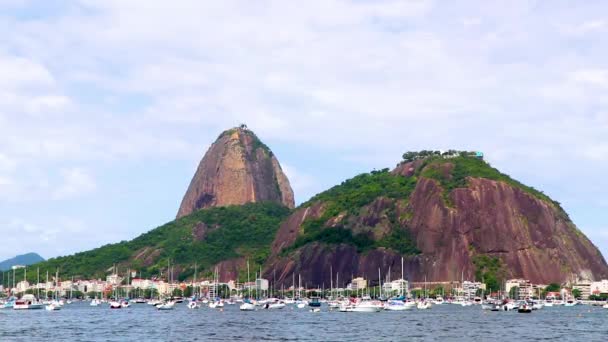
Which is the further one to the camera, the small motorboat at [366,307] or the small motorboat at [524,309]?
the small motorboat at [524,309]

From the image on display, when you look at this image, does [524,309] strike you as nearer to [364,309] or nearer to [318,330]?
[364,309]

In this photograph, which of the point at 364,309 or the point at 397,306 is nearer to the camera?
the point at 364,309

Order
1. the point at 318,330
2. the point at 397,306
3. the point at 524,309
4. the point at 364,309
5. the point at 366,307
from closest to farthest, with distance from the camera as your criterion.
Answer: the point at 318,330, the point at 364,309, the point at 366,307, the point at 524,309, the point at 397,306

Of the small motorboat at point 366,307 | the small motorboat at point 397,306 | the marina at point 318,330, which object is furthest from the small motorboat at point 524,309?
the marina at point 318,330

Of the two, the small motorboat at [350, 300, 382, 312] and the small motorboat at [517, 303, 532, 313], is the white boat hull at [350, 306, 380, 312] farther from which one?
the small motorboat at [517, 303, 532, 313]

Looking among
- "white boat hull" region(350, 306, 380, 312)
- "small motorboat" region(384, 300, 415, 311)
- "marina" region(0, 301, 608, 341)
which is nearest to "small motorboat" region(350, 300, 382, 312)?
"white boat hull" region(350, 306, 380, 312)

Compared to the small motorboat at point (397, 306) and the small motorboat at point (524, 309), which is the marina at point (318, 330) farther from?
the small motorboat at point (397, 306)

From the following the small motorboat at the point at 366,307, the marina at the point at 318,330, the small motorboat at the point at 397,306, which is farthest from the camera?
the small motorboat at the point at 397,306

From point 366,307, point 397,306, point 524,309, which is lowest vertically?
point 524,309

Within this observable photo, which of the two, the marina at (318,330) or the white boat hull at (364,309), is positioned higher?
the white boat hull at (364,309)

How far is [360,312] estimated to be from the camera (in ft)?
590

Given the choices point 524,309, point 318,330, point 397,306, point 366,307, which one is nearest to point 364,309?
point 366,307

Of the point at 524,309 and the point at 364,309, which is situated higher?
the point at 364,309

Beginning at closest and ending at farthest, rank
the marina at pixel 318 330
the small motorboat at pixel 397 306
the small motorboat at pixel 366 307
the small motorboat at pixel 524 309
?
1. the marina at pixel 318 330
2. the small motorboat at pixel 366 307
3. the small motorboat at pixel 524 309
4. the small motorboat at pixel 397 306
